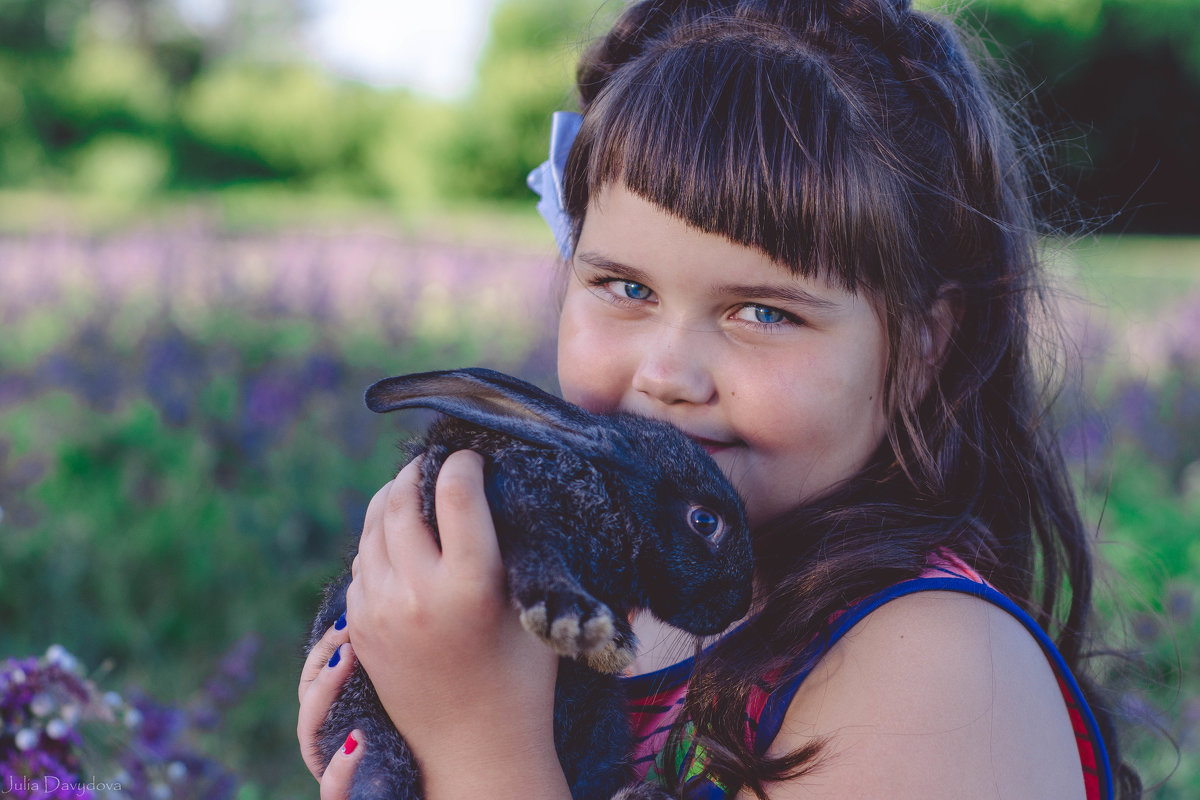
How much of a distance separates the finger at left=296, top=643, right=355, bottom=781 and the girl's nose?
0.88 m

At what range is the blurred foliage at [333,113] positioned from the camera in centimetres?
2447

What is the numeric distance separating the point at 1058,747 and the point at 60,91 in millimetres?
37845

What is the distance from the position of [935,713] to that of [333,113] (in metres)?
36.8

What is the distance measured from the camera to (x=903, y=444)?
2.37m

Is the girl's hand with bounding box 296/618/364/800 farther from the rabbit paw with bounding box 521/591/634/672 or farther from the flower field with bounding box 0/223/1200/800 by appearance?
the rabbit paw with bounding box 521/591/634/672

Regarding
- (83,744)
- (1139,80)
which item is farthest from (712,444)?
(1139,80)

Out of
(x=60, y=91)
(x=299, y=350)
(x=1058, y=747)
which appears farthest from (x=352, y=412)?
(x=60, y=91)

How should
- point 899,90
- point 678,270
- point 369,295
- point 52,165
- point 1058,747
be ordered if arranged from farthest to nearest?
1. point 52,165
2. point 369,295
3. point 899,90
4. point 678,270
5. point 1058,747

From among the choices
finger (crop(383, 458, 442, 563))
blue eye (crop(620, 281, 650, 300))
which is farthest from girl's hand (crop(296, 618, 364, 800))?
blue eye (crop(620, 281, 650, 300))

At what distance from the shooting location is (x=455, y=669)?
6.30ft

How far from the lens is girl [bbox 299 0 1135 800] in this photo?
1893 mm

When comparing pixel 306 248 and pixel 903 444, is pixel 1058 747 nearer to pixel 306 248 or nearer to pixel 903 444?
pixel 903 444

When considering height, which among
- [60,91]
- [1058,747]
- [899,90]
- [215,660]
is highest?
[899,90]

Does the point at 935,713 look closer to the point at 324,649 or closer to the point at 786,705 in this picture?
the point at 786,705
